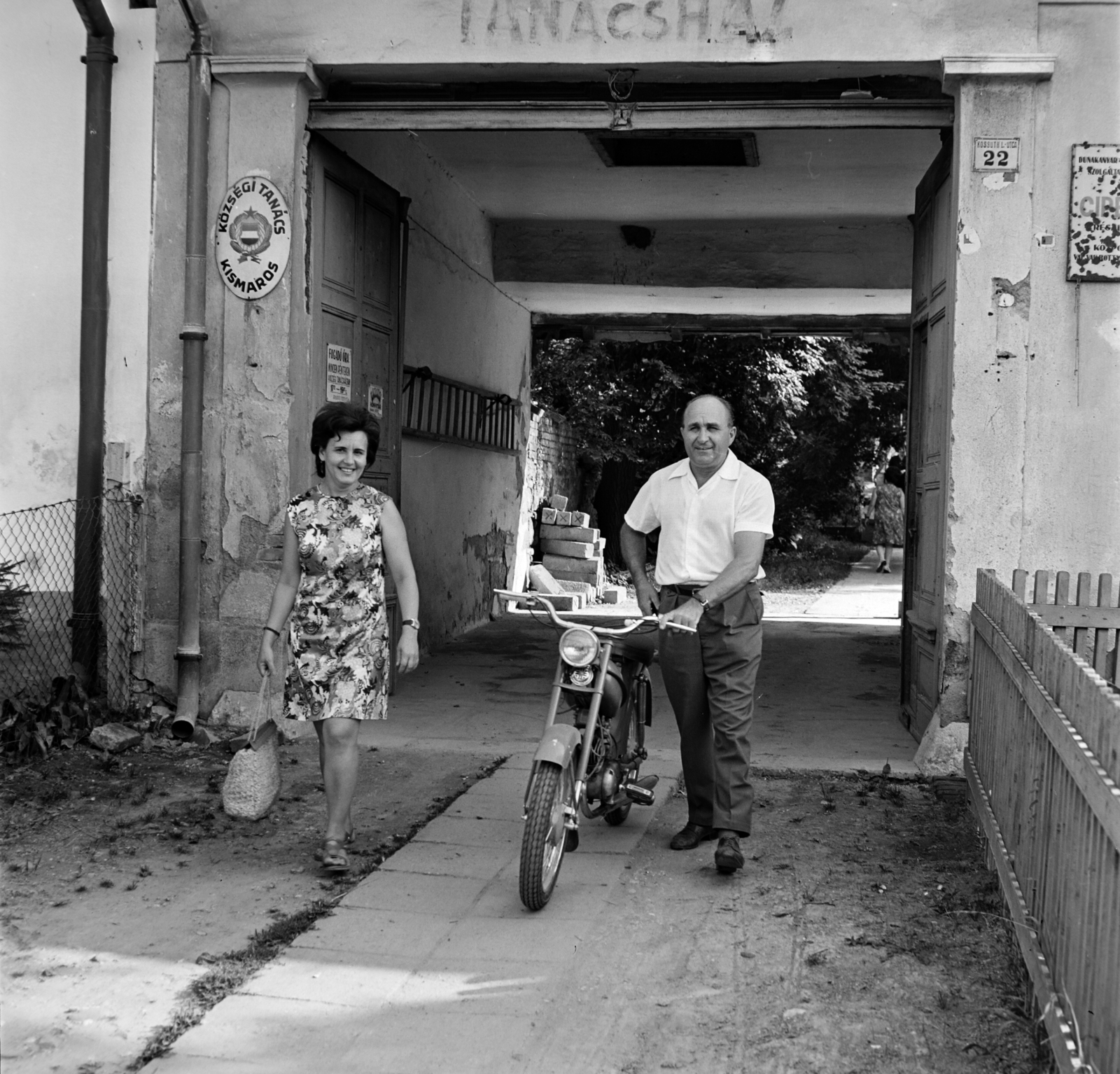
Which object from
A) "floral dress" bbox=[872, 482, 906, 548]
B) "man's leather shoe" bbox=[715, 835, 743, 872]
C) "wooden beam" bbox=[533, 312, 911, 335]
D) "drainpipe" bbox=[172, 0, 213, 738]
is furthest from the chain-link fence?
"floral dress" bbox=[872, 482, 906, 548]

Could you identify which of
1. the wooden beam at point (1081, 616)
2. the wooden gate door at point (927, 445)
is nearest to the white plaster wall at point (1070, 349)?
the wooden gate door at point (927, 445)

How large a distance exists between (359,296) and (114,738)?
9.27 ft

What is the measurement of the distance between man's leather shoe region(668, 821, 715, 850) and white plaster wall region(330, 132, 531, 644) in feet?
15.3

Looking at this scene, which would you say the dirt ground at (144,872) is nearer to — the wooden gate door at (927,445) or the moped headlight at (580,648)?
the moped headlight at (580,648)

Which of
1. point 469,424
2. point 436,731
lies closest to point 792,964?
point 436,731

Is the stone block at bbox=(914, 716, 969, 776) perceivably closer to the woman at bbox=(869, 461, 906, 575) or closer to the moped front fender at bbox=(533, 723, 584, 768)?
the moped front fender at bbox=(533, 723, 584, 768)

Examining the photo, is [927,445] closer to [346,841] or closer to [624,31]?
[624,31]

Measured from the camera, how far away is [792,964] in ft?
12.3

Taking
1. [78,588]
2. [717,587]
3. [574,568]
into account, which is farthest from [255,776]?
[574,568]

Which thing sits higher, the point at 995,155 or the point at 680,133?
the point at 680,133

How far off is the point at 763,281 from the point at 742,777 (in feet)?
24.2

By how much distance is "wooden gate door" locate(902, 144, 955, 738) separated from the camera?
6.35 metres

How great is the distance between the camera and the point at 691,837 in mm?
4930

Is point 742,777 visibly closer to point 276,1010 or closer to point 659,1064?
point 659,1064
